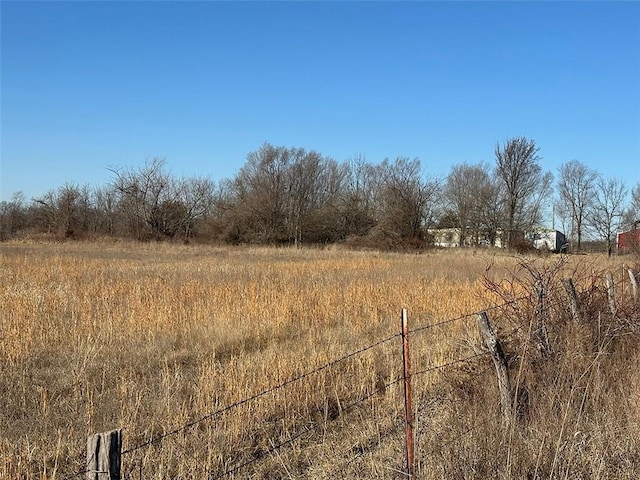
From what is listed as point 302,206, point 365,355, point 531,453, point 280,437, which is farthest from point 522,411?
point 302,206

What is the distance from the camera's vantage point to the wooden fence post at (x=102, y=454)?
6.40 feet

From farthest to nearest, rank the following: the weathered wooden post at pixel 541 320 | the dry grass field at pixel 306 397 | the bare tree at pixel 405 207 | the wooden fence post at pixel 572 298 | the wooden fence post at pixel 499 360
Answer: the bare tree at pixel 405 207 → the wooden fence post at pixel 572 298 → the weathered wooden post at pixel 541 320 → the wooden fence post at pixel 499 360 → the dry grass field at pixel 306 397

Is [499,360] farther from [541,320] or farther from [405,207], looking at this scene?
[405,207]

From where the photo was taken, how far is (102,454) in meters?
1.96

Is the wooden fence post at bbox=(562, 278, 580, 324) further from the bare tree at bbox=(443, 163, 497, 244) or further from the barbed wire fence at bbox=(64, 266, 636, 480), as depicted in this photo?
the bare tree at bbox=(443, 163, 497, 244)

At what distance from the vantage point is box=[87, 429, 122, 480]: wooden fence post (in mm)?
1951

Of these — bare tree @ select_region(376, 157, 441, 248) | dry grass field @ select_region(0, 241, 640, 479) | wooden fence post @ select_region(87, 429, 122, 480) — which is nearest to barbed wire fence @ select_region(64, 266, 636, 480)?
dry grass field @ select_region(0, 241, 640, 479)

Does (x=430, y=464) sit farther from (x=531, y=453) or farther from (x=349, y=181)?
(x=349, y=181)

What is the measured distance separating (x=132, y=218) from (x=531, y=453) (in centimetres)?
5310

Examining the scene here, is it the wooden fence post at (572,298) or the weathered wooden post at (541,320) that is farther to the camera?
the wooden fence post at (572,298)

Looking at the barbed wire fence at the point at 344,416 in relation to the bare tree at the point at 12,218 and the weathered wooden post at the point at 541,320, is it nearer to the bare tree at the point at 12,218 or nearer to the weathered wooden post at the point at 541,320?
the weathered wooden post at the point at 541,320

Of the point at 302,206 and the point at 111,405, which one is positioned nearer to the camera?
the point at 111,405

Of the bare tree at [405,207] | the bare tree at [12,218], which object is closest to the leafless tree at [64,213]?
the bare tree at [12,218]

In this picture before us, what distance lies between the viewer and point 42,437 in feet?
13.5
